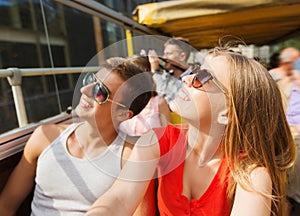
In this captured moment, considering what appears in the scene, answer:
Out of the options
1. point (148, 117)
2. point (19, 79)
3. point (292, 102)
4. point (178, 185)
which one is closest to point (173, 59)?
point (148, 117)

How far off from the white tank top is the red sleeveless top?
25 centimetres

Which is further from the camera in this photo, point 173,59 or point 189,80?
point 173,59

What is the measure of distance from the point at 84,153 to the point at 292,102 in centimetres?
180

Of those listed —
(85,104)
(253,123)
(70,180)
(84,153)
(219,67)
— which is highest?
(219,67)

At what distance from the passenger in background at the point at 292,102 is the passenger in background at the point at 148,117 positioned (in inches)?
33.2

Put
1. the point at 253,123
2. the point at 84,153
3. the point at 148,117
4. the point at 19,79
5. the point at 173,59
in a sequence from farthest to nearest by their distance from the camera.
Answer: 1. the point at 173,59
2. the point at 148,117
3. the point at 19,79
4. the point at 84,153
5. the point at 253,123

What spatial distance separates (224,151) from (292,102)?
1.30 m

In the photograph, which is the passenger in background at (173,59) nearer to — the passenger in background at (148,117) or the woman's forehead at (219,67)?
the passenger in background at (148,117)

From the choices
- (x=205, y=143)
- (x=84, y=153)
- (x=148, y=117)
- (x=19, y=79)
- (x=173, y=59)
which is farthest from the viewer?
(x=173, y=59)

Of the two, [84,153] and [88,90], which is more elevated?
[88,90]

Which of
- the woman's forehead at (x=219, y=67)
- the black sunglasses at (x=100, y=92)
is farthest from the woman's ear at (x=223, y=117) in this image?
the black sunglasses at (x=100, y=92)

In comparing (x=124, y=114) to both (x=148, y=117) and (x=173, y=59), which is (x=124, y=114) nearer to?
(x=148, y=117)

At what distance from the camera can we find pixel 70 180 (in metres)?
1.23

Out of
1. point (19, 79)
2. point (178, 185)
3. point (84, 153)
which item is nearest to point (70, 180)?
point (84, 153)
